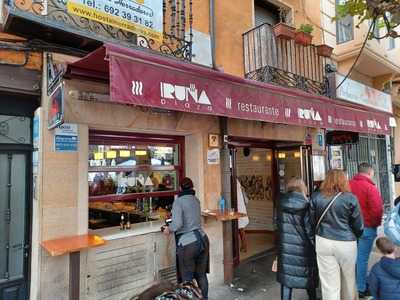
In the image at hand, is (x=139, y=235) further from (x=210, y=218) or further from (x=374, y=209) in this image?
(x=374, y=209)

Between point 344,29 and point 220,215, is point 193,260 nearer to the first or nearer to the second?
point 220,215

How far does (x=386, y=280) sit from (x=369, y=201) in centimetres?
179

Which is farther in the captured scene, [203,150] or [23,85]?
[203,150]

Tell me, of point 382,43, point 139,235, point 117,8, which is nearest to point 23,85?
point 117,8

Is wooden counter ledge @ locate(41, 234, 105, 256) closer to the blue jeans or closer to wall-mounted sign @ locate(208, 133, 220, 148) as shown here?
wall-mounted sign @ locate(208, 133, 220, 148)

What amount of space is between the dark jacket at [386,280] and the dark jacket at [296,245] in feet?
2.71

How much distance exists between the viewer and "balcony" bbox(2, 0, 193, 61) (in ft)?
11.0

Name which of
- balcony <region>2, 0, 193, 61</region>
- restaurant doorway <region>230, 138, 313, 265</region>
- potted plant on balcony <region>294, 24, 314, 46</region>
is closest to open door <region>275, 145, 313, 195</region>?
restaurant doorway <region>230, 138, 313, 265</region>

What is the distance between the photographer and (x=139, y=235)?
4414mm

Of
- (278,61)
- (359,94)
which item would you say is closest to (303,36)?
(278,61)

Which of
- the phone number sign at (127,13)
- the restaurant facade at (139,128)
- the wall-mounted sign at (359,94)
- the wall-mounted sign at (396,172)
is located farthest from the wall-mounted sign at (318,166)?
the phone number sign at (127,13)

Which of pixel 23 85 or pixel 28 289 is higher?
pixel 23 85

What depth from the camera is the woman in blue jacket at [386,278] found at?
9.95 ft

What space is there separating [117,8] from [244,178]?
6.28m
